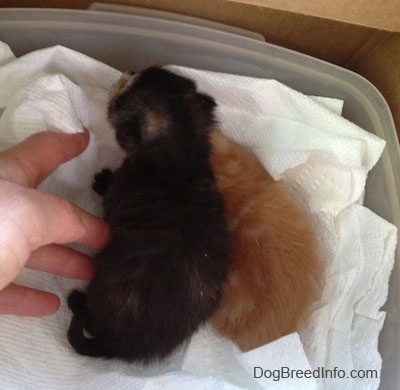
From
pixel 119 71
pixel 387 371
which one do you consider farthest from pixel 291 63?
Result: pixel 387 371

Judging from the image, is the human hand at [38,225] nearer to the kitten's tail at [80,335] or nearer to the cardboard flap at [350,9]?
the kitten's tail at [80,335]

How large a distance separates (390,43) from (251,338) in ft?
1.87

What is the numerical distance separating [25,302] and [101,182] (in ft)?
0.83

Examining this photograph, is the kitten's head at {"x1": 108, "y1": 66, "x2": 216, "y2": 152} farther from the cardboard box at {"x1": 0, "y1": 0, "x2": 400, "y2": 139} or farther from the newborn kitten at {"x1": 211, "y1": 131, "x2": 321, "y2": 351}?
the cardboard box at {"x1": 0, "y1": 0, "x2": 400, "y2": 139}

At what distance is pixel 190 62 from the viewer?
1.00 m

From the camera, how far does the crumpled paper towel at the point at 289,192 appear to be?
834 millimetres

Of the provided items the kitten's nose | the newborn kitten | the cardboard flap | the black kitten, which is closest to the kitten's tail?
the black kitten

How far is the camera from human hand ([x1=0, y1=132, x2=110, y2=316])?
0.58m

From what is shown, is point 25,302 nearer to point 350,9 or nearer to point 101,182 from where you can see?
point 101,182

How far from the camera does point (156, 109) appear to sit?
833mm

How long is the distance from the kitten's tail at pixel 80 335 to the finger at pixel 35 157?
0.71 ft

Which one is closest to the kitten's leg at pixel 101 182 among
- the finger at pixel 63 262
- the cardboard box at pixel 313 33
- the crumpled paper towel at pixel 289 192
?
the crumpled paper towel at pixel 289 192

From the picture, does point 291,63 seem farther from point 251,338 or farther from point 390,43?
point 251,338

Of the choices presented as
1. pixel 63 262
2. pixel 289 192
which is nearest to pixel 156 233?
pixel 63 262
